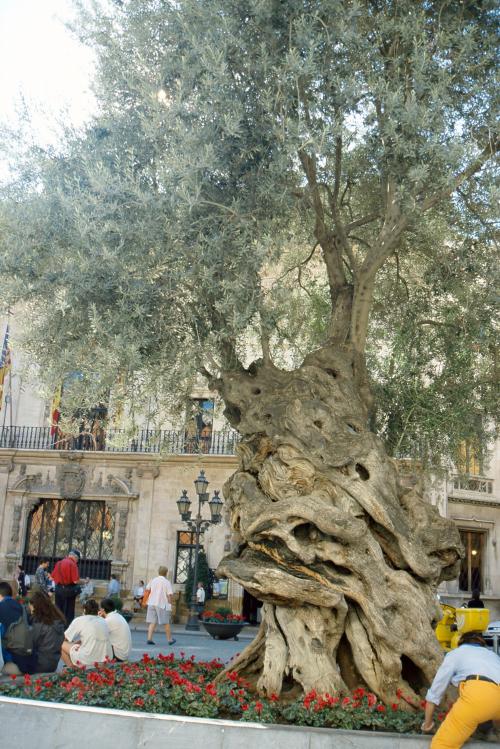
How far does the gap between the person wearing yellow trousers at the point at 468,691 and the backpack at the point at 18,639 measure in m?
5.25

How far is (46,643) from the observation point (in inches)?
362

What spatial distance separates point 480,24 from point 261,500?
6.46 meters

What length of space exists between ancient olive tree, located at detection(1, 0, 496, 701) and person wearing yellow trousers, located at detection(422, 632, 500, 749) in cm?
158

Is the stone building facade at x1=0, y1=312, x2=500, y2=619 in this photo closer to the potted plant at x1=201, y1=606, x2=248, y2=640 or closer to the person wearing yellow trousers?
the potted plant at x1=201, y1=606, x2=248, y2=640

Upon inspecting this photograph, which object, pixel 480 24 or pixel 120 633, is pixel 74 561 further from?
pixel 480 24

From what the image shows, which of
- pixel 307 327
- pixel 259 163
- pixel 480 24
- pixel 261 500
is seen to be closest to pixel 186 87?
pixel 259 163

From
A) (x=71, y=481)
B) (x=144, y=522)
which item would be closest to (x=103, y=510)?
(x=71, y=481)

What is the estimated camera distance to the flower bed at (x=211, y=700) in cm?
652

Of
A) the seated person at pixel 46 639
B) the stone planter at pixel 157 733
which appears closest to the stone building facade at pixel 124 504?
the seated person at pixel 46 639

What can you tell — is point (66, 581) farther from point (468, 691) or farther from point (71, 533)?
point (71, 533)

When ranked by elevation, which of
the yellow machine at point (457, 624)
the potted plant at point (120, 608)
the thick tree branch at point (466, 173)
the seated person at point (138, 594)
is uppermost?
the thick tree branch at point (466, 173)

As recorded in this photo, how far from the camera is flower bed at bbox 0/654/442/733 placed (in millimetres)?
6516

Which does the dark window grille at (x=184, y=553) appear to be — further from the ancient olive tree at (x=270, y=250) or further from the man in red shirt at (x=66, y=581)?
the ancient olive tree at (x=270, y=250)

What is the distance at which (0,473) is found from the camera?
29578mm
